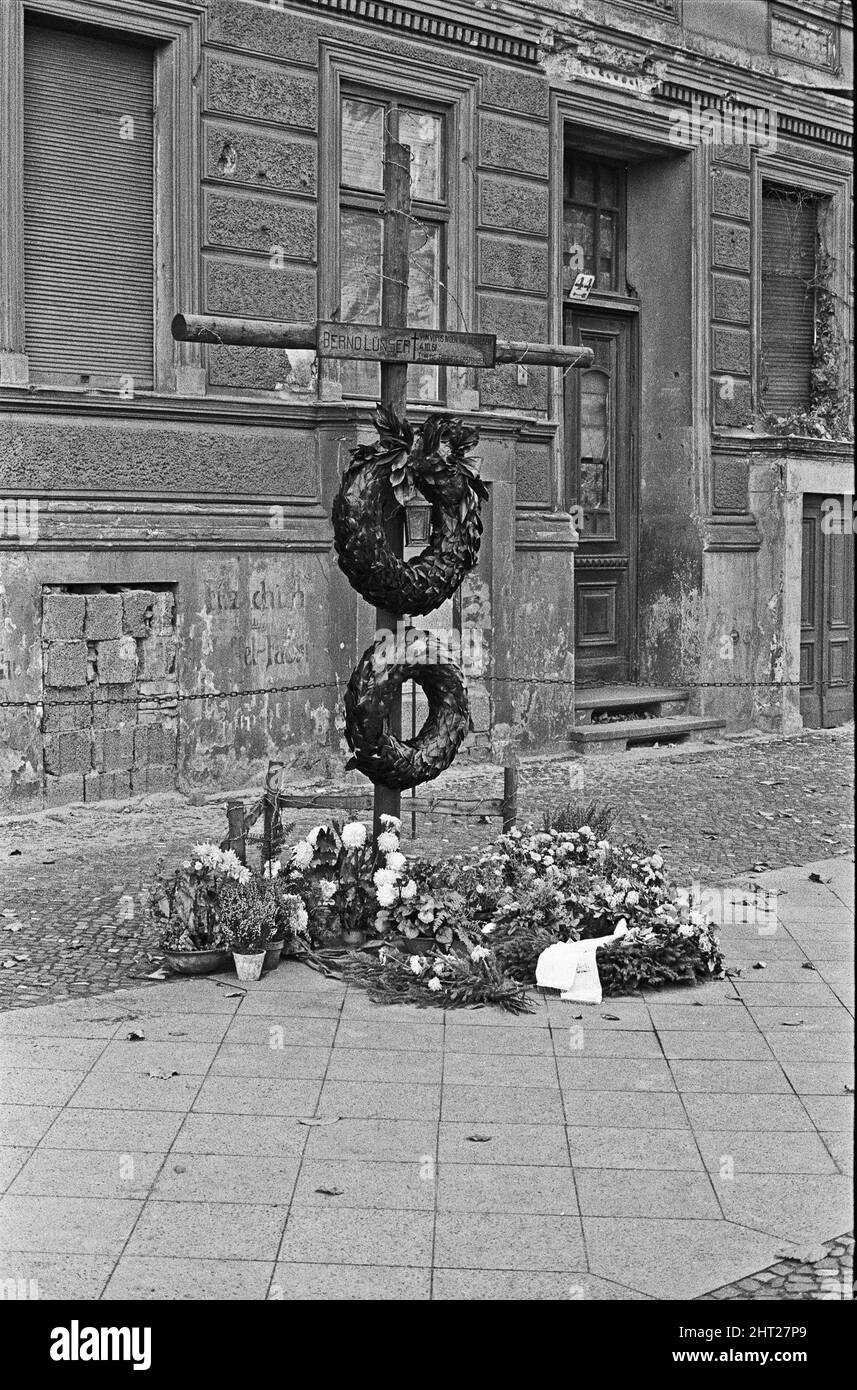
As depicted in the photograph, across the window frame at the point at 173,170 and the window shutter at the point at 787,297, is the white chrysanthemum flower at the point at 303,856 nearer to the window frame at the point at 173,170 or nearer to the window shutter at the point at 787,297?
the window frame at the point at 173,170

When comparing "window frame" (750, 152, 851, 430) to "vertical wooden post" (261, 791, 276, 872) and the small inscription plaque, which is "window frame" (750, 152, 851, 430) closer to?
the small inscription plaque

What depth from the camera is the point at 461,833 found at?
34.4 feet

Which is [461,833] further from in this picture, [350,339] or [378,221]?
[378,221]

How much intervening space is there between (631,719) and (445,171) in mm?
4945

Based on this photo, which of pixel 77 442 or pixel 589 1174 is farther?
pixel 77 442

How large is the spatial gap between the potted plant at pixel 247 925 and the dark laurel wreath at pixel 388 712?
913 millimetres

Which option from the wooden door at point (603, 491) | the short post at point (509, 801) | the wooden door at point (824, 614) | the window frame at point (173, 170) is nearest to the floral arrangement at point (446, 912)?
the short post at point (509, 801)

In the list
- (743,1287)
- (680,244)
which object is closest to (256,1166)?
(743,1287)

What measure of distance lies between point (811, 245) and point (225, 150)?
748 centimetres

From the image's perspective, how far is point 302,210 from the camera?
1223cm

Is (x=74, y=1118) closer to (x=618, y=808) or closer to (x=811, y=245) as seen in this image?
(x=618, y=808)

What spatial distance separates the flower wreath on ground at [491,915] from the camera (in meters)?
6.99

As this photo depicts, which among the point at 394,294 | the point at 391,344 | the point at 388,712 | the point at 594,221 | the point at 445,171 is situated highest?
the point at 594,221

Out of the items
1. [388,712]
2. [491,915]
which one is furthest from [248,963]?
[388,712]
